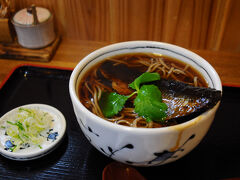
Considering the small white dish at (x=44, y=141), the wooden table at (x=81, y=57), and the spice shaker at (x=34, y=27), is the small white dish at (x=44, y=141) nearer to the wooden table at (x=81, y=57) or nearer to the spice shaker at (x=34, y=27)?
the wooden table at (x=81, y=57)

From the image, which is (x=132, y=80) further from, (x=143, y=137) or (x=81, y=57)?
(x=81, y=57)

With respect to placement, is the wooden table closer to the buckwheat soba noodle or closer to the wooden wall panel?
the wooden wall panel

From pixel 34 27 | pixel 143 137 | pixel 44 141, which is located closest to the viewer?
pixel 143 137

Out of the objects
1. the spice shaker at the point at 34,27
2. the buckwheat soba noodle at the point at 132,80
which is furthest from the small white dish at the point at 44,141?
the spice shaker at the point at 34,27

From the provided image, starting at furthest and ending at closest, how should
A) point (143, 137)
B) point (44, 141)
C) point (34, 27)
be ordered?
point (34, 27), point (44, 141), point (143, 137)

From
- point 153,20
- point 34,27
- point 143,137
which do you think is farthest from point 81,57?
point 143,137

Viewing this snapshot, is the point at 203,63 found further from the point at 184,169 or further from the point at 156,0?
the point at 156,0

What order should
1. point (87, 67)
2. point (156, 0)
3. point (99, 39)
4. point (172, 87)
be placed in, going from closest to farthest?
point (172, 87) → point (87, 67) → point (156, 0) → point (99, 39)

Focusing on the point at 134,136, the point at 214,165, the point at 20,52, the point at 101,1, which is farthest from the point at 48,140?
the point at 101,1
